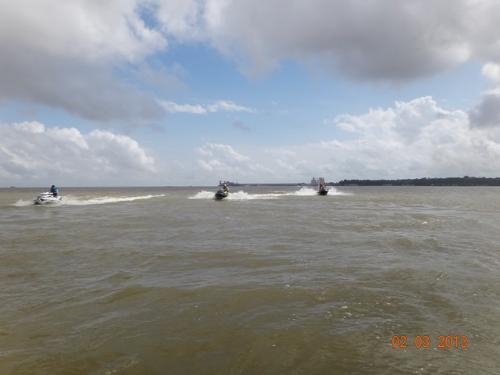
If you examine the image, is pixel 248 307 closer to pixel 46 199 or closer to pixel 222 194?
pixel 46 199

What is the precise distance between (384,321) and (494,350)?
6.52 feet

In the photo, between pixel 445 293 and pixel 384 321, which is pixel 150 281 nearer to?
pixel 384 321

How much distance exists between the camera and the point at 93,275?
1198 cm

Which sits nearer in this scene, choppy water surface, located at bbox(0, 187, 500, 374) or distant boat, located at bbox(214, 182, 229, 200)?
choppy water surface, located at bbox(0, 187, 500, 374)

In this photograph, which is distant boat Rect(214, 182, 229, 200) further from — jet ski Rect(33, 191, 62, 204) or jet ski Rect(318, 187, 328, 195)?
jet ski Rect(33, 191, 62, 204)

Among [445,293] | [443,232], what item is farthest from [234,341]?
[443,232]

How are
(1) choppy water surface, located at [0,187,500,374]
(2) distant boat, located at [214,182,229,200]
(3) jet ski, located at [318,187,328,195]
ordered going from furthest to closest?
(3) jet ski, located at [318,187,328,195]
(2) distant boat, located at [214,182,229,200]
(1) choppy water surface, located at [0,187,500,374]

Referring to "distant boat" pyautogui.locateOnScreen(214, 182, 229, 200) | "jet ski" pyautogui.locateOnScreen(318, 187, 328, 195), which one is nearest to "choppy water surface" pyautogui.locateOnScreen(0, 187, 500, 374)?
"distant boat" pyautogui.locateOnScreen(214, 182, 229, 200)
